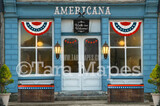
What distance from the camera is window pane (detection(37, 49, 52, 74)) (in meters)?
14.0

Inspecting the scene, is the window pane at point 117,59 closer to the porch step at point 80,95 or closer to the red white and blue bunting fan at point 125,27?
the red white and blue bunting fan at point 125,27

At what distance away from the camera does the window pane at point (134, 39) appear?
14102 mm

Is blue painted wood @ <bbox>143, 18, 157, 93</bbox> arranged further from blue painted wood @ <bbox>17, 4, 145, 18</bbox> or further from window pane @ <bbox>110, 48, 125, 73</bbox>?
window pane @ <bbox>110, 48, 125, 73</bbox>

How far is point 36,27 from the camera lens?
13.9 m

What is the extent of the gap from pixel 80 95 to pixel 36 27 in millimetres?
4067

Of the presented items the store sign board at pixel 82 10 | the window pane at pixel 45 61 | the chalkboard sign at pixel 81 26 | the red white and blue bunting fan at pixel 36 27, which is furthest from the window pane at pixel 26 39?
the chalkboard sign at pixel 81 26

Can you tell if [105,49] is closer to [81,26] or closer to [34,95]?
[81,26]

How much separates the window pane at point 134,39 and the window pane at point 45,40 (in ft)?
13.0

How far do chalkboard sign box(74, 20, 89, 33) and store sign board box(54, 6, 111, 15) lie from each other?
0.48 m

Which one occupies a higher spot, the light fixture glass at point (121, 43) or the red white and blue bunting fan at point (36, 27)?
the red white and blue bunting fan at point (36, 27)

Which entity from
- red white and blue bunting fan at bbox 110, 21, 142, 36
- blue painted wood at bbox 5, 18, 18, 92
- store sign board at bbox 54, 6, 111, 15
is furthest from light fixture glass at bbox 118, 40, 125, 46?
blue painted wood at bbox 5, 18, 18, 92

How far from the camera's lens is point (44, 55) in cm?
1404

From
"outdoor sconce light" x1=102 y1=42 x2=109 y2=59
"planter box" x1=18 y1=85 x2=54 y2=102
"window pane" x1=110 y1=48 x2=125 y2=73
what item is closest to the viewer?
"planter box" x1=18 y1=85 x2=54 y2=102

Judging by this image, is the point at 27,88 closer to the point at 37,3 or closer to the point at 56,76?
the point at 56,76
